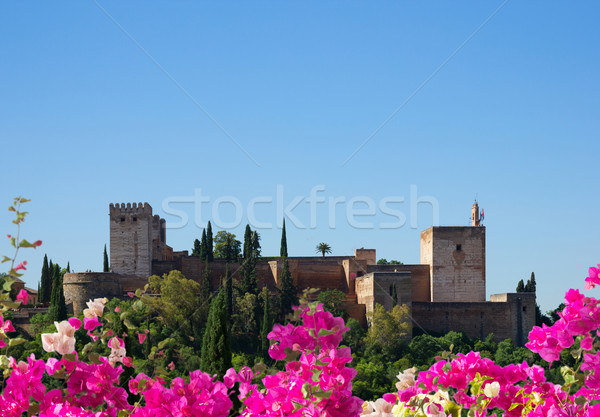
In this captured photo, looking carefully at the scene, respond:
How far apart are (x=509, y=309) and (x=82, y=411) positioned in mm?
39877

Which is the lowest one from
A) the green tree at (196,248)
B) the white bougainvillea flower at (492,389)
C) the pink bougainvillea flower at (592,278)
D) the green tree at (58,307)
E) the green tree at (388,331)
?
the green tree at (388,331)

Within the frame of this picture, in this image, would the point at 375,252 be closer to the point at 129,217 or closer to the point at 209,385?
the point at 129,217

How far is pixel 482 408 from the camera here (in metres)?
4.38

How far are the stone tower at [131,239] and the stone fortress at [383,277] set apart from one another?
2.1 inches

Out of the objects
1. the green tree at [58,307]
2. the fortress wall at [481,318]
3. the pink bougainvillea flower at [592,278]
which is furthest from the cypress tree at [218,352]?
the pink bougainvillea flower at [592,278]

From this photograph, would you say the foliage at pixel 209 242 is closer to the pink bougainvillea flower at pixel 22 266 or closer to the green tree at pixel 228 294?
the green tree at pixel 228 294

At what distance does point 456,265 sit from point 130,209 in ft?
58.3

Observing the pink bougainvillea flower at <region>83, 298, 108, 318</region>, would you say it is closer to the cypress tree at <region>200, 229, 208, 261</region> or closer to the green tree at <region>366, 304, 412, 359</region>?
the green tree at <region>366, 304, 412, 359</region>

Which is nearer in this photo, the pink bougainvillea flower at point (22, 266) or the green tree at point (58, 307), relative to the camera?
the pink bougainvillea flower at point (22, 266)

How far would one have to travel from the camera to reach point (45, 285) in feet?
145

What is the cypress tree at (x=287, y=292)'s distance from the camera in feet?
135

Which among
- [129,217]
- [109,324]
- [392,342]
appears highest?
[129,217]

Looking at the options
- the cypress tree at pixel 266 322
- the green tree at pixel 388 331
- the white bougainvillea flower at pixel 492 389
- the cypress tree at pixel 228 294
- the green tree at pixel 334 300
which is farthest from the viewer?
the green tree at pixel 334 300

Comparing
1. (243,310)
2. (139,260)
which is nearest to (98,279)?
(139,260)
